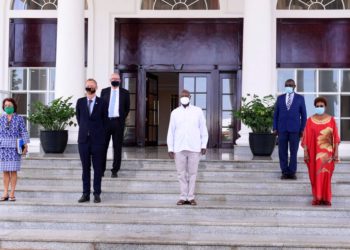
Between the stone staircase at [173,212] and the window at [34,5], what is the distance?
6.39m

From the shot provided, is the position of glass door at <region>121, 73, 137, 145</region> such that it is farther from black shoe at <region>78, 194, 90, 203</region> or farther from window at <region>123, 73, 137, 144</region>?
black shoe at <region>78, 194, 90, 203</region>

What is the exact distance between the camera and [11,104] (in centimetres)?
870

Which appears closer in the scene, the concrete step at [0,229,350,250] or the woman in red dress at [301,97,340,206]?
the concrete step at [0,229,350,250]

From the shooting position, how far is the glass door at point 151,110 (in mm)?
15930

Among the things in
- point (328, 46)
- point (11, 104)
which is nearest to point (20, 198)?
point (11, 104)

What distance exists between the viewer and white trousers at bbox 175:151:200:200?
8242 millimetres

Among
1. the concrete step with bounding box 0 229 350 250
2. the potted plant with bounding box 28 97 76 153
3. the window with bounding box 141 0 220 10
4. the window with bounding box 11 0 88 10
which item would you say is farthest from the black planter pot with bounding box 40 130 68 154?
the window with bounding box 141 0 220 10

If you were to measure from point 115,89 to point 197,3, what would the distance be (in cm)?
628

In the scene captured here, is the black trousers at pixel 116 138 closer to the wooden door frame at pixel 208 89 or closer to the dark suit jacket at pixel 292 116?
the dark suit jacket at pixel 292 116

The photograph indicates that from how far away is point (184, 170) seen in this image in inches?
326

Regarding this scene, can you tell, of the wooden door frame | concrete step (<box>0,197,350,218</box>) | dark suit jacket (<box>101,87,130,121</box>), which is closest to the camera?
concrete step (<box>0,197,350,218</box>)

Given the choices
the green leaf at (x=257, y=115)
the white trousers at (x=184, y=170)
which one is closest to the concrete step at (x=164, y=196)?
the white trousers at (x=184, y=170)

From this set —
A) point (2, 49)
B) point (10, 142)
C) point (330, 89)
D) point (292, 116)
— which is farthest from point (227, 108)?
point (10, 142)

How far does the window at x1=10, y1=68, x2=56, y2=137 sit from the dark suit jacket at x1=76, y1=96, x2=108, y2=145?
706 cm
